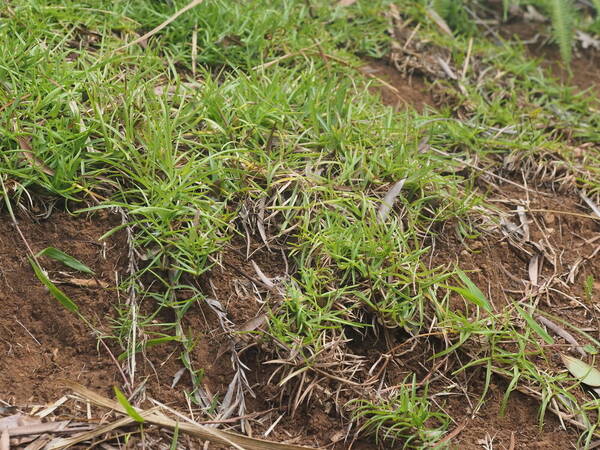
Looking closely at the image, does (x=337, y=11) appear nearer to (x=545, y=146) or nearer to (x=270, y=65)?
(x=270, y=65)

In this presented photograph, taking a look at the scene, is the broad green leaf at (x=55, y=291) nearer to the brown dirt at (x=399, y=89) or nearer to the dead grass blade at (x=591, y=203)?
the brown dirt at (x=399, y=89)

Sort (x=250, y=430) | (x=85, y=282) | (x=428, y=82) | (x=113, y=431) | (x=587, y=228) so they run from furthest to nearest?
(x=428, y=82) → (x=587, y=228) → (x=85, y=282) → (x=250, y=430) → (x=113, y=431)

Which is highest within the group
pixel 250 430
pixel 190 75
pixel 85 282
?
pixel 190 75

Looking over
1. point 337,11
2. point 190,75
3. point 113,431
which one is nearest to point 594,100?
point 337,11

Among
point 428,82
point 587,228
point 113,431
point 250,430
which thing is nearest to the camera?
point 113,431

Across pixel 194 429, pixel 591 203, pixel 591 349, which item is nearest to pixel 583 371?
pixel 591 349

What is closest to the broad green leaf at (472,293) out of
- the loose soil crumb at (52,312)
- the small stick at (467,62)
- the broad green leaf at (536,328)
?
the broad green leaf at (536,328)

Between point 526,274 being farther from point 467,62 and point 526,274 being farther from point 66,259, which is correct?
point 66,259
